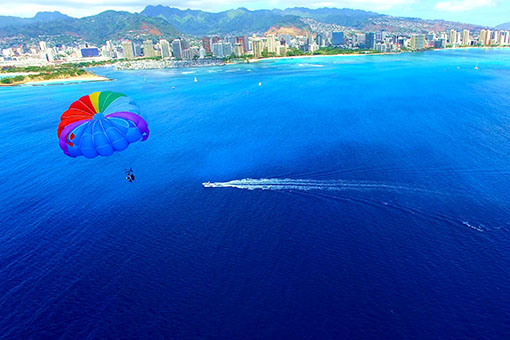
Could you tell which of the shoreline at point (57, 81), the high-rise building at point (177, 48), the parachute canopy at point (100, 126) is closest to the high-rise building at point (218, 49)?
the high-rise building at point (177, 48)

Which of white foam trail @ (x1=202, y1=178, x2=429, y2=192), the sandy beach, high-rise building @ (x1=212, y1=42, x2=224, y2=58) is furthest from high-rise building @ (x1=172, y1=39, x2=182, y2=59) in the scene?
white foam trail @ (x1=202, y1=178, x2=429, y2=192)

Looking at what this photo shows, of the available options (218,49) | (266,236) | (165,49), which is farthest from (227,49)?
(266,236)

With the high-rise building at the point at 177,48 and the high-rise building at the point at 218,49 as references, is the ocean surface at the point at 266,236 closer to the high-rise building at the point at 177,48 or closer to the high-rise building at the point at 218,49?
the high-rise building at the point at 177,48

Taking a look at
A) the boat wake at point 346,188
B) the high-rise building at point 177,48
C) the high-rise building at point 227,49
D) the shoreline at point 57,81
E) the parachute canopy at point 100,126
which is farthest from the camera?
the high-rise building at point 227,49

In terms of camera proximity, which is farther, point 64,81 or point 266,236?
point 64,81

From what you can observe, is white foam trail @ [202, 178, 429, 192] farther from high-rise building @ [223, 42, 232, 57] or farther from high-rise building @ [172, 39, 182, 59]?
high-rise building @ [223, 42, 232, 57]

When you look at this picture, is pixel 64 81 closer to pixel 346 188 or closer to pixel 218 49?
pixel 218 49

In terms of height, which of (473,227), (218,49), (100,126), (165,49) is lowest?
(473,227)

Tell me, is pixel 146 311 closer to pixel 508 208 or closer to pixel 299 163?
pixel 299 163
